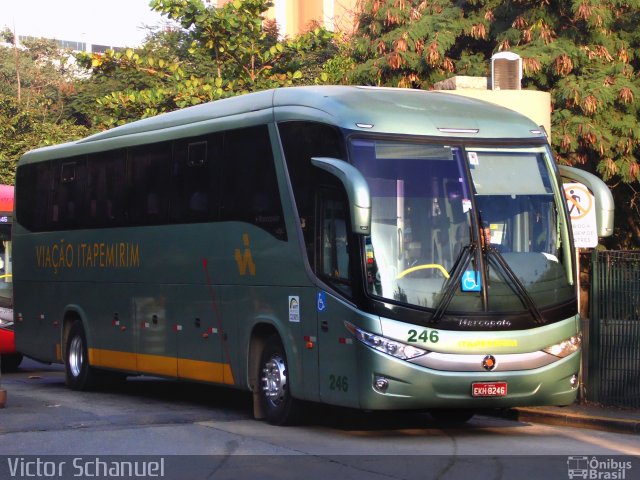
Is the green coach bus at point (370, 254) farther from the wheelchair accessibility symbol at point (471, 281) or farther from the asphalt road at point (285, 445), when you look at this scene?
the asphalt road at point (285, 445)

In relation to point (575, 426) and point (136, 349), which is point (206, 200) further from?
point (575, 426)

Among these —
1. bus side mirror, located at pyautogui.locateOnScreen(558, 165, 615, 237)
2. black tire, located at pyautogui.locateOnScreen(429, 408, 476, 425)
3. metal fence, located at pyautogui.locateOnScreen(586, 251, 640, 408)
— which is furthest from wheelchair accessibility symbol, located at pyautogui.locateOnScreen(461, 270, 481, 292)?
metal fence, located at pyautogui.locateOnScreen(586, 251, 640, 408)

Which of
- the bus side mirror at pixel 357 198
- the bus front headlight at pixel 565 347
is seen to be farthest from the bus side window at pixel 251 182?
the bus front headlight at pixel 565 347

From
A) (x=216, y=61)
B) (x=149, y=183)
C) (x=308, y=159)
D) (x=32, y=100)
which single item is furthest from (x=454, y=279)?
(x=32, y=100)

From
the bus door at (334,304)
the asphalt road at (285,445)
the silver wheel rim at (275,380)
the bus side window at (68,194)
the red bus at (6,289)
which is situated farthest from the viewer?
the red bus at (6,289)

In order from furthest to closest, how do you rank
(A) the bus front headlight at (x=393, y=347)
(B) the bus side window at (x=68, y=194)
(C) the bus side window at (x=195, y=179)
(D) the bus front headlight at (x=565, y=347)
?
(B) the bus side window at (x=68, y=194)
(C) the bus side window at (x=195, y=179)
(D) the bus front headlight at (x=565, y=347)
(A) the bus front headlight at (x=393, y=347)

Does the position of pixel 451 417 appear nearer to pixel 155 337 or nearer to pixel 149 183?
pixel 155 337

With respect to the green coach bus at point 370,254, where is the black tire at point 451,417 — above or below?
below

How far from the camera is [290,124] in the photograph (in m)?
12.2

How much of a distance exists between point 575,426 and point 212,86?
1567cm

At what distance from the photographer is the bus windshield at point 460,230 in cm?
1093

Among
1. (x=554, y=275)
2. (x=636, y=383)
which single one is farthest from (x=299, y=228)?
(x=636, y=383)

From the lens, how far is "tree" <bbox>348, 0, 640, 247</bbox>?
21062mm

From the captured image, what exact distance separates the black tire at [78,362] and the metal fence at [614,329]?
24.9ft
